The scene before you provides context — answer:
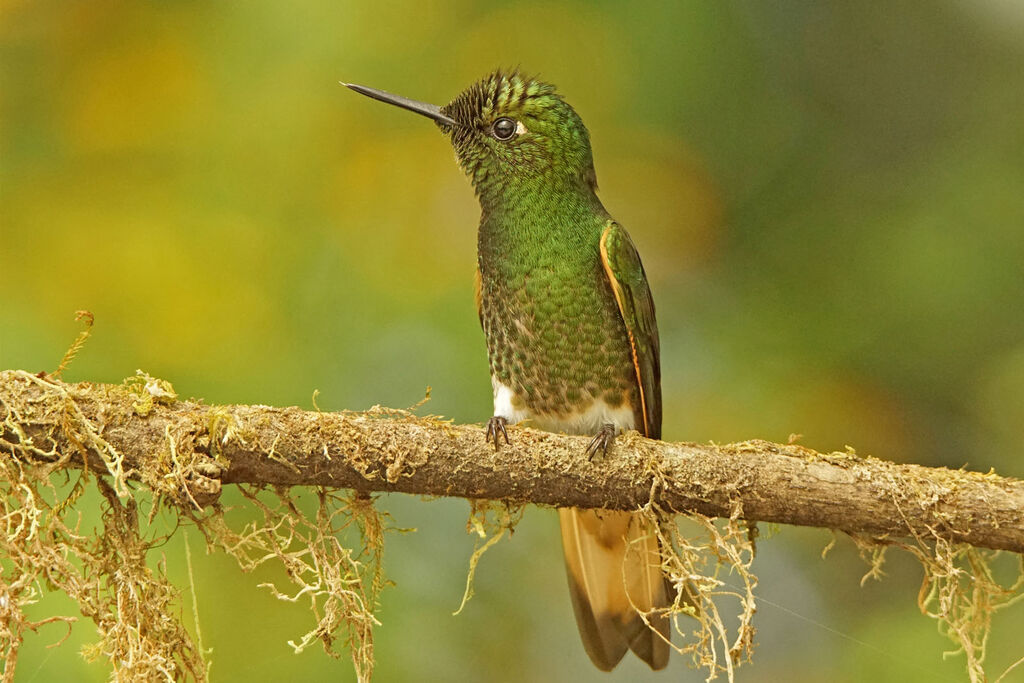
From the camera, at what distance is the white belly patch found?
2.86 metres

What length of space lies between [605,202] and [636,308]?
1.17 metres

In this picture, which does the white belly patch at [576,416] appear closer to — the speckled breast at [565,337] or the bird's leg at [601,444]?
the speckled breast at [565,337]

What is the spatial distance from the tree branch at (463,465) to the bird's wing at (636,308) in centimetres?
54

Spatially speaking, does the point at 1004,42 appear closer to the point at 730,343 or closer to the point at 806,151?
the point at 806,151

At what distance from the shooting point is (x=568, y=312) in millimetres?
2803

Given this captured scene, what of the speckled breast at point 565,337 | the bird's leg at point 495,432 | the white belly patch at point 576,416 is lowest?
the bird's leg at point 495,432

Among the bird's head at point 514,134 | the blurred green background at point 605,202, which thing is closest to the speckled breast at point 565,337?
the bird's head at point 514,134

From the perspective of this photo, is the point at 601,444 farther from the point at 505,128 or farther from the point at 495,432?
the point at 505,128

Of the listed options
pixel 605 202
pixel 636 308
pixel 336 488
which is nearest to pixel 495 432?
pixel 336 488

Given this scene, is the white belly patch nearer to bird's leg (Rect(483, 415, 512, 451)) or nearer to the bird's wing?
the bird's wing

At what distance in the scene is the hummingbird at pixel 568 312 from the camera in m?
2.80

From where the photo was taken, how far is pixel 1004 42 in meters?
4.00

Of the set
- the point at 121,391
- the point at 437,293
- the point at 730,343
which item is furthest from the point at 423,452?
the point at 730,343

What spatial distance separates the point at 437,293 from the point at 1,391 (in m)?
1.81
